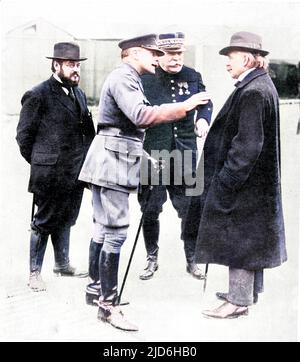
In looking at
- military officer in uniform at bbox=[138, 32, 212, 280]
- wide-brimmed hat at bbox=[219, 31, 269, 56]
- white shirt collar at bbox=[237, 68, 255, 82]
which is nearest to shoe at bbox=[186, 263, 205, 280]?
military officer in uniform at bbox=[138, 32, 212, 280]

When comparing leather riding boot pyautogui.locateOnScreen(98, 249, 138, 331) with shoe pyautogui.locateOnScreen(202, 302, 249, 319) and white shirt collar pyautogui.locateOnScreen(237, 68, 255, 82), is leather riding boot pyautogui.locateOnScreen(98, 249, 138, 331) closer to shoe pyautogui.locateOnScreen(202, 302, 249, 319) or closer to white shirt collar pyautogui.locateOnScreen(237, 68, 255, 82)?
shoe pyautogui.locateOnScreen(202, 302, 249, 319)

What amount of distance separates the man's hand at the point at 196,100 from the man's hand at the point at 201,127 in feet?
0.39

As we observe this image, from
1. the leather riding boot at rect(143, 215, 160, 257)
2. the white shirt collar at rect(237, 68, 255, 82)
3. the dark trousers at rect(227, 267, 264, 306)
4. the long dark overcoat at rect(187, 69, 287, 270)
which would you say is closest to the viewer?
the long dark overcoat at rect(187, 69, 287, 270)

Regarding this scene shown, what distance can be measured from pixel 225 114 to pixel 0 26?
170 centimetres

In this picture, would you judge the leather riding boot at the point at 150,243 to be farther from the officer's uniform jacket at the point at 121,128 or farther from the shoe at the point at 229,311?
the shoe at the point at 229,311

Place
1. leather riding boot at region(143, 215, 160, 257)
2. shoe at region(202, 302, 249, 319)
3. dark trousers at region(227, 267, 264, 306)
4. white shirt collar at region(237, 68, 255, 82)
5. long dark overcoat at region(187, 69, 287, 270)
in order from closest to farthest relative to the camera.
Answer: long dark overcoat at region(187, 69, 287, 270), white shirt collar at region(237, 68, 255, 82), dark trousers at region(227, 267, 264, 306), shoe at region(202, 302, 249, 319), leather riding boot at region(143, 215, 160, 257)

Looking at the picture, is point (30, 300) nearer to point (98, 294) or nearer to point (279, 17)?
→ point (98, 294)

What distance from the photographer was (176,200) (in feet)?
15.4

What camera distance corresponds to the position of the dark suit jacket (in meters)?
4.57

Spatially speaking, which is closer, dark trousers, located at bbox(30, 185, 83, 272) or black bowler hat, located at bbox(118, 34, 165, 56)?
black bowler hat, located at bbox(118, 34, 165, 56)

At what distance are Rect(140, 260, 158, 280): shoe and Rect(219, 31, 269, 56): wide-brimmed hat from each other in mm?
1569

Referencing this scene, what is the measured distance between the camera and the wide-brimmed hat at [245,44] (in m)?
4.46

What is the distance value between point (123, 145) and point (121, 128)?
0.37 feet

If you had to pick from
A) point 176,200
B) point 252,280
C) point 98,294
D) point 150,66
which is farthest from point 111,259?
point 150,66
